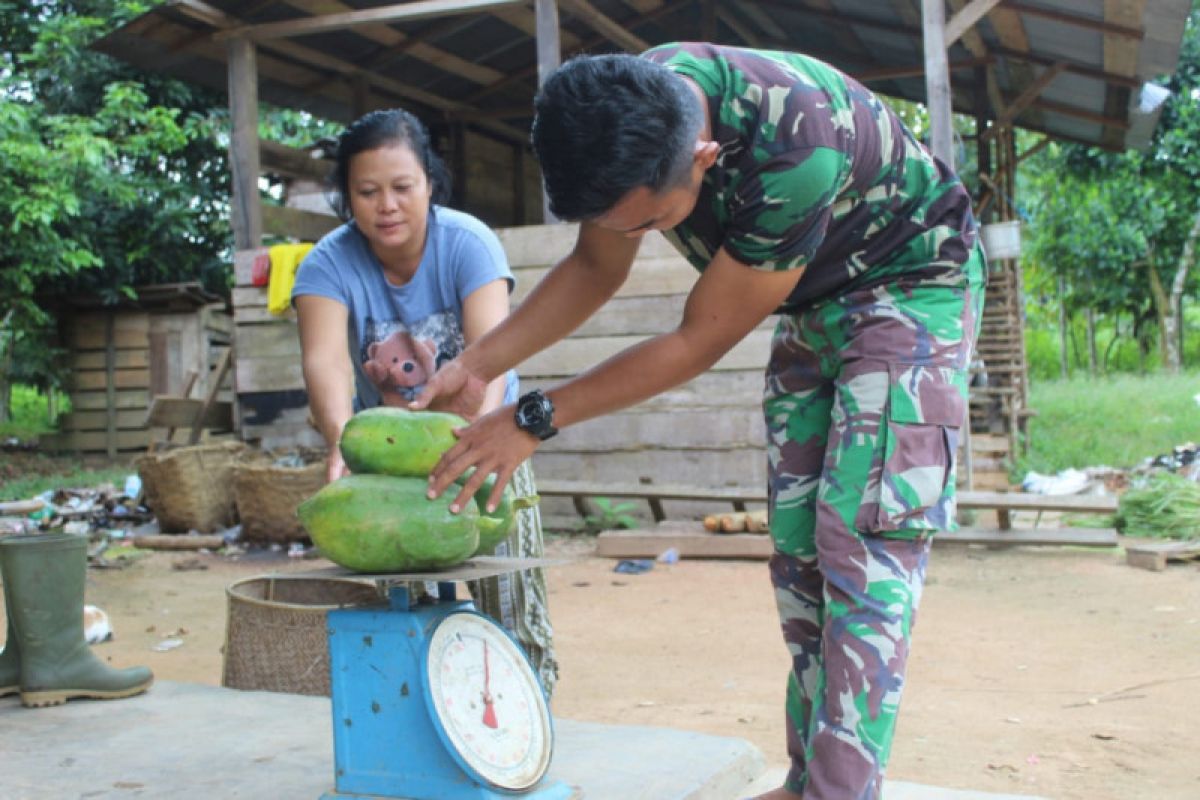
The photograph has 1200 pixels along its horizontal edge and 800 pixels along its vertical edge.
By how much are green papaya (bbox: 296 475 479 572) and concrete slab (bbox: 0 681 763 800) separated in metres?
0.60

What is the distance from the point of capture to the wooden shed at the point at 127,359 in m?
14.4

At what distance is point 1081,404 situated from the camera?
47.8ft

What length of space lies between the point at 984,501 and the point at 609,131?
5.73 meters

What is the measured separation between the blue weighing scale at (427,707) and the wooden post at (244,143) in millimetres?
7106

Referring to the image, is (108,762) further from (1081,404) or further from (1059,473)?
(1081,404)

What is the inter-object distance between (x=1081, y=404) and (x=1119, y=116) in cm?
514

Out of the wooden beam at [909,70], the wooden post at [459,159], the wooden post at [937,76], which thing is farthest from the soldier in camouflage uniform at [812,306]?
the wooden post at [459,159]

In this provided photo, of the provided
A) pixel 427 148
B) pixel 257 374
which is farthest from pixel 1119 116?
pixel 427 148

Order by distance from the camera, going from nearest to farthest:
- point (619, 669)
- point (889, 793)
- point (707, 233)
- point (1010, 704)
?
point (707, 233), point (889, 793), point (1010, 704), point (619, 669)

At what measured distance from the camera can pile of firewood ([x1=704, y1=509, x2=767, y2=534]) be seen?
23.1 ft

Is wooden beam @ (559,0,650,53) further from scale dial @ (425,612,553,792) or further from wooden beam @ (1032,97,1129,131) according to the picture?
scale dial @ (425,612,553,792)

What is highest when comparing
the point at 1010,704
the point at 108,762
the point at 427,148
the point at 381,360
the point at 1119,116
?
the point at 1119,116

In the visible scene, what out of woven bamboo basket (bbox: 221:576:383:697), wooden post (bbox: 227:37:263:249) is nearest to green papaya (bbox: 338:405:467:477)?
woven bamboo basket (bbox: 221:576:383:697)

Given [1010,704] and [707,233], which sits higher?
[707,233]
